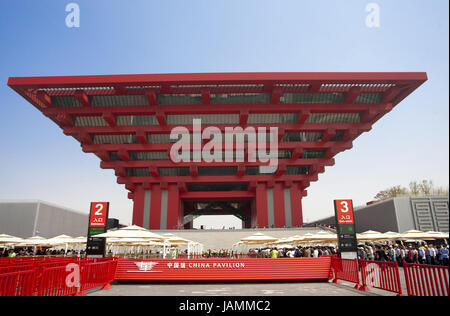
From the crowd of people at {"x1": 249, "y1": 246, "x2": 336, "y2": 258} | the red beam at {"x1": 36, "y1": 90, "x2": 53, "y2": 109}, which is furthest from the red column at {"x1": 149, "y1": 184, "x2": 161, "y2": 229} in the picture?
the crowd of people at {"x1": 249, "y1": 246, "x2": 336, "y2": 258}

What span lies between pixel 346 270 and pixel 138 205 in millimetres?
30444

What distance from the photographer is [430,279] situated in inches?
285

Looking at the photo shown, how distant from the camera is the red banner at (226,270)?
13.5 meters

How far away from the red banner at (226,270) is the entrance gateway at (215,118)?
55.5 feet

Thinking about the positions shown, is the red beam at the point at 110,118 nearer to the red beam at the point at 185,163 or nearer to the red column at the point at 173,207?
the red beam at the point at 185,163

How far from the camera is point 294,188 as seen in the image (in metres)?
39.1

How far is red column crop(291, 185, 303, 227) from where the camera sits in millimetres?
38031

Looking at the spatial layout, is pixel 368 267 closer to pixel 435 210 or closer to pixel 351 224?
pixel 351 224

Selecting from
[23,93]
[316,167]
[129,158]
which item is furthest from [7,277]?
[316,167]

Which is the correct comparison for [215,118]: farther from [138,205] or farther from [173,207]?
[138,205]

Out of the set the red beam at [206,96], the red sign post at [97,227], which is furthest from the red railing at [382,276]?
the red beam at [206,96]

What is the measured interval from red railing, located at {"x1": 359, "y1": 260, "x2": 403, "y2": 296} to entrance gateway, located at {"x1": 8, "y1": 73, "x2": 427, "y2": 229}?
18.8m
